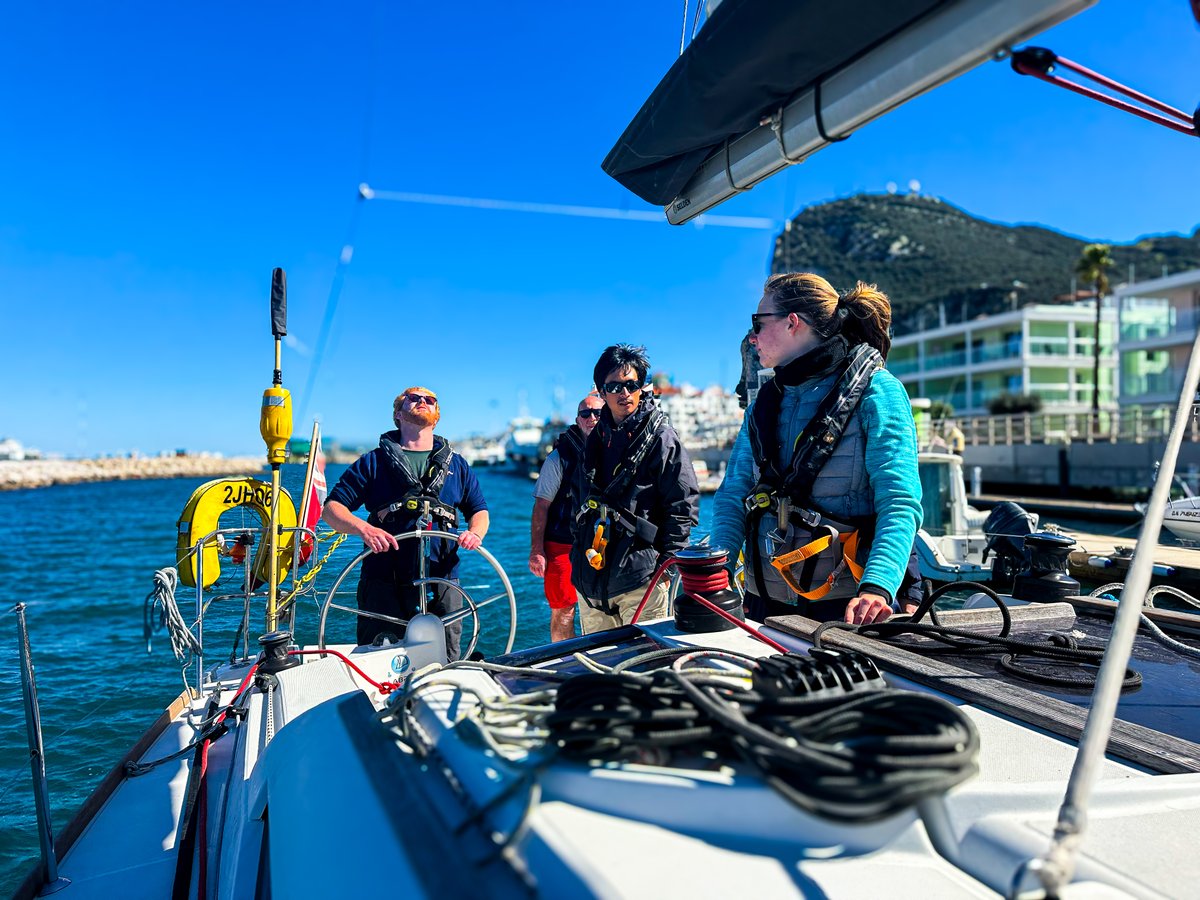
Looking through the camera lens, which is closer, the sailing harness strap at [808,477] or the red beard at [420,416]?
the sailing harness strap at [808,477]

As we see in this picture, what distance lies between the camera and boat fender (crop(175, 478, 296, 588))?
4.28m

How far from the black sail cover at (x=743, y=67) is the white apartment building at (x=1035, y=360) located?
49.3 meters

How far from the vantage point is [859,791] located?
2.80 ft

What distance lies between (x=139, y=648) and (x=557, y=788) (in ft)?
33.3

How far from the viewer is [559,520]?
454cm

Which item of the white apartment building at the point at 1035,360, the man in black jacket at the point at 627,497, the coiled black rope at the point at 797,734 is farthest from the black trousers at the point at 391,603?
the white apartment building at the point at 1035,360

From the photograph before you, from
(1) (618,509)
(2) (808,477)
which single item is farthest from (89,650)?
(2) (808,477)

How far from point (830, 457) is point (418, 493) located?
247 cm

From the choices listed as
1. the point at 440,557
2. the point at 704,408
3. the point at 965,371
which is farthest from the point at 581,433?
the point at 704,408

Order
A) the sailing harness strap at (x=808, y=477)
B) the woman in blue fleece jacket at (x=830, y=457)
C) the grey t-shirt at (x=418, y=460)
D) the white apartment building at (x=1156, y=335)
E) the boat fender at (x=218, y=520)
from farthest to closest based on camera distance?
the white apartment building at (x=1156, y=335), the boat fender at (x=218, y=520), the grey t-shirt at (x=418, y=460), the sailing harness strap at (x=808, y=477), the woman in blue fleece jacket at (x=830, y=457)

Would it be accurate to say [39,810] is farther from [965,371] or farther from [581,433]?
[965,371]

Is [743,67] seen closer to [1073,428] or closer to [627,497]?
[627,497]

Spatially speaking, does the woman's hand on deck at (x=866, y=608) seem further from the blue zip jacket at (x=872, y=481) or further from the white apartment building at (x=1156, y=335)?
the white apartment building at (x=1156, y=335)

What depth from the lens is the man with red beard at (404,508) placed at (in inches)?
157
